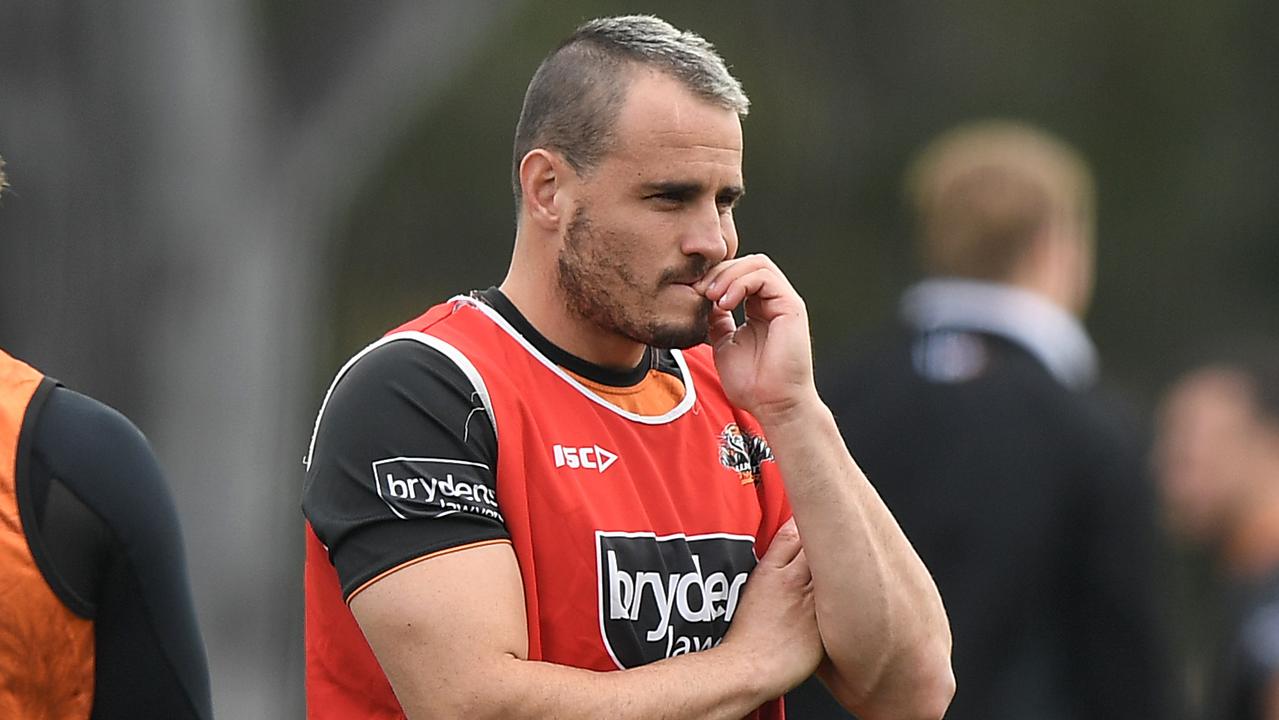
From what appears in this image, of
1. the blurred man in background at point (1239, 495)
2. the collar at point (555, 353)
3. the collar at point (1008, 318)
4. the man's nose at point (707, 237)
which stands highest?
the man's nose at point (707, 237)

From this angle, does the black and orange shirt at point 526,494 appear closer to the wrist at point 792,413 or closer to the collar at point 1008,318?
the wrist at point 792,413

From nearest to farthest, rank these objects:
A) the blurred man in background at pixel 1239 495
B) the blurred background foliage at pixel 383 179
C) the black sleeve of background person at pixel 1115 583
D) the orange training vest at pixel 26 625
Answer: the orange training vest at pixel 26 625 < the black sleeve of background person at pixel 1115 583 < the blurred man in background at pixel 1239 495 < the blurred background foliage at pixel 383 179

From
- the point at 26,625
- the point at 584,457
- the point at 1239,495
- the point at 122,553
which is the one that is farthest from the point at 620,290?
the point at 1239,495

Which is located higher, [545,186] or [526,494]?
[545,186]

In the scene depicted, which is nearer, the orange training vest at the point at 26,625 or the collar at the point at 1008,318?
the orange training vest at the point at 26,625

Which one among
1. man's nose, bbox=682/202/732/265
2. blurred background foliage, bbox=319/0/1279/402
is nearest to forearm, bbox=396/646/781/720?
man's nose, bbox=682/202/732/265

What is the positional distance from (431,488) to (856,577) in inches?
25.8

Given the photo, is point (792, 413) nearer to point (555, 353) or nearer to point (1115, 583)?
point (555, 353)

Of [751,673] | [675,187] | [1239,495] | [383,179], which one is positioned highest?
[675,187]

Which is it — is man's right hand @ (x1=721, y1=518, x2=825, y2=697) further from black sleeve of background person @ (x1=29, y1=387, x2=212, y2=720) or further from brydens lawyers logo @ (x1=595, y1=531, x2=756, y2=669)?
black sleeve of background person @ (x1=29, y1=387, x2=212, y2=720)

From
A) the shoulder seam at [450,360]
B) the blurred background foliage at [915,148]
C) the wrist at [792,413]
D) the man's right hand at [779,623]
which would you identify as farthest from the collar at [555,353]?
the blurred background foliage at [915,148]

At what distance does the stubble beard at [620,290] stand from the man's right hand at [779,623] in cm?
38

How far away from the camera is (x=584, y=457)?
316 cm

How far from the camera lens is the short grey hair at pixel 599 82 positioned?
320 cm
